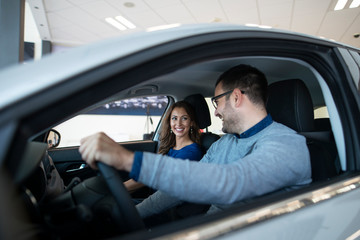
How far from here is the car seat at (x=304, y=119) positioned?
3.48 feet

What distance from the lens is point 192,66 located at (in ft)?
2.45

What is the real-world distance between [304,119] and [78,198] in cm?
121

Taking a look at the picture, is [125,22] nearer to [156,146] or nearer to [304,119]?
[156,146]

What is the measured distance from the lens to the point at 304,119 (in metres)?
1.25

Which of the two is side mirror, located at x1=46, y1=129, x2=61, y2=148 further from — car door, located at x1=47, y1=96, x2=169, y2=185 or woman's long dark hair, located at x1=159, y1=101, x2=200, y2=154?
woman's long dark hair, located at x1=159, y1=101, x2=200, y2=154

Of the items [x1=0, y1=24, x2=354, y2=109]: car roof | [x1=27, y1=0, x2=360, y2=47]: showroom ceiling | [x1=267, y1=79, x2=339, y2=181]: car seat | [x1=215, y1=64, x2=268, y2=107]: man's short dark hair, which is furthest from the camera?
[x1=27, y1=0, x2=360, y2=47]: showroom ceiling

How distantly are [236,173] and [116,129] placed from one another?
1821mm

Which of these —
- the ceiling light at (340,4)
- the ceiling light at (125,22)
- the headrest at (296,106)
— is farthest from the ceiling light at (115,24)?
the headrest at (296,106)

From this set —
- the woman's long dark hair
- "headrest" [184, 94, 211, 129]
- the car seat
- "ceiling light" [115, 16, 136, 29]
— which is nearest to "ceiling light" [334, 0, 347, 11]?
"headrest" [184, 94, 211, 129]

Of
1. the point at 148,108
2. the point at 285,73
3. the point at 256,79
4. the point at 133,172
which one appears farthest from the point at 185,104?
the point at 133,172

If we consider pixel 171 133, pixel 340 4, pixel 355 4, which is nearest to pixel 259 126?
pixel 171 133

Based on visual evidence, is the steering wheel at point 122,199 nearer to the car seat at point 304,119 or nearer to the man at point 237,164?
the man at point 237,164

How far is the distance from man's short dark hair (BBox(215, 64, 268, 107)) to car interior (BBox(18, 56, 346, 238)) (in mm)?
152

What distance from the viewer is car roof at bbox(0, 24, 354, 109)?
1.49 feet
